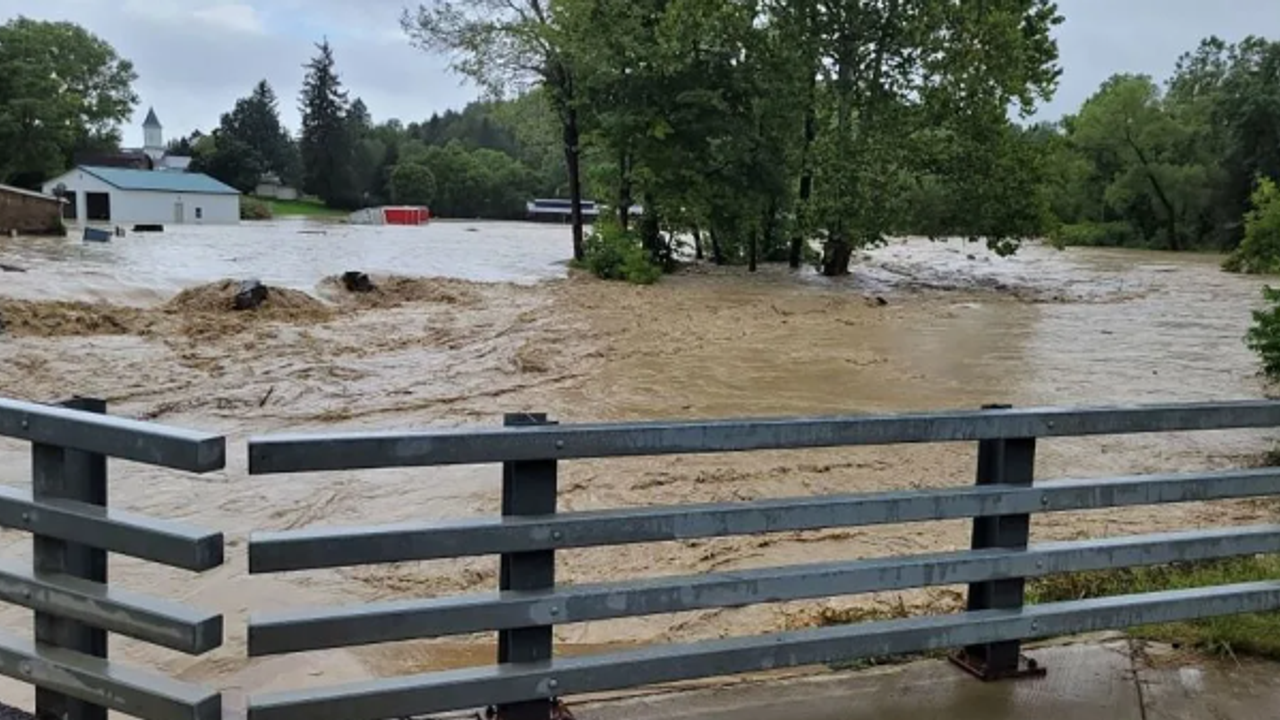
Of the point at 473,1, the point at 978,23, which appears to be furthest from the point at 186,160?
the point at 978,23

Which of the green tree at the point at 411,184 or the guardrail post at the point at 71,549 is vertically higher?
the green tree at the point at 411,184

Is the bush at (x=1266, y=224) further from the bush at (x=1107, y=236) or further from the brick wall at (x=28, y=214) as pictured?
the brick wall at (x=28, y=214)

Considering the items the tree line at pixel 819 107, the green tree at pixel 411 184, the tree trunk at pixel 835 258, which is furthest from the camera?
the green tree at pixel 411 184

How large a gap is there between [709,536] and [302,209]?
384ft

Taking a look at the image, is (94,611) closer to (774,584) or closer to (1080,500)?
(774,584)

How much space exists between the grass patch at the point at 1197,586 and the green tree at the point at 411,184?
380ft

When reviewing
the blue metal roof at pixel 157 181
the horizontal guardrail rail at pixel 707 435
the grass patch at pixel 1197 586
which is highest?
the blue metal roof at pixel 157 181

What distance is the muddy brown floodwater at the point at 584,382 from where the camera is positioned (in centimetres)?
609

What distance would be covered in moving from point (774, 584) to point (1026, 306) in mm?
24813

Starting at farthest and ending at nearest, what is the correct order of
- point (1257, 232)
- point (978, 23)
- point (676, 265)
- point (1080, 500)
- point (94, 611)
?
point (676, 265)
point (978, 23)
point (1257, 232)
point (1080, 500)
point (94, 611)

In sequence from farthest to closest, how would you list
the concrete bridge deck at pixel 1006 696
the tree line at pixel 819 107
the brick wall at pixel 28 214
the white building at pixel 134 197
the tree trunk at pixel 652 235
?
the white building at pixel 134 197 < the brick wall at pixel 28 214 < the tree trunk at pixel 652 235 < the tree line at pixel 819 107 < the concrete bridge deck at pixel 1006 696

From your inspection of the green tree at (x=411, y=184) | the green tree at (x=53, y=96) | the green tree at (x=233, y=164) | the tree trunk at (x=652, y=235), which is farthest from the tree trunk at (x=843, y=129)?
the green tree at (x=233, y=164)

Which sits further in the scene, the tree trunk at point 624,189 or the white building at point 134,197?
the white building at point 134,197

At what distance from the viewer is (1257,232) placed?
21078 millimetres
